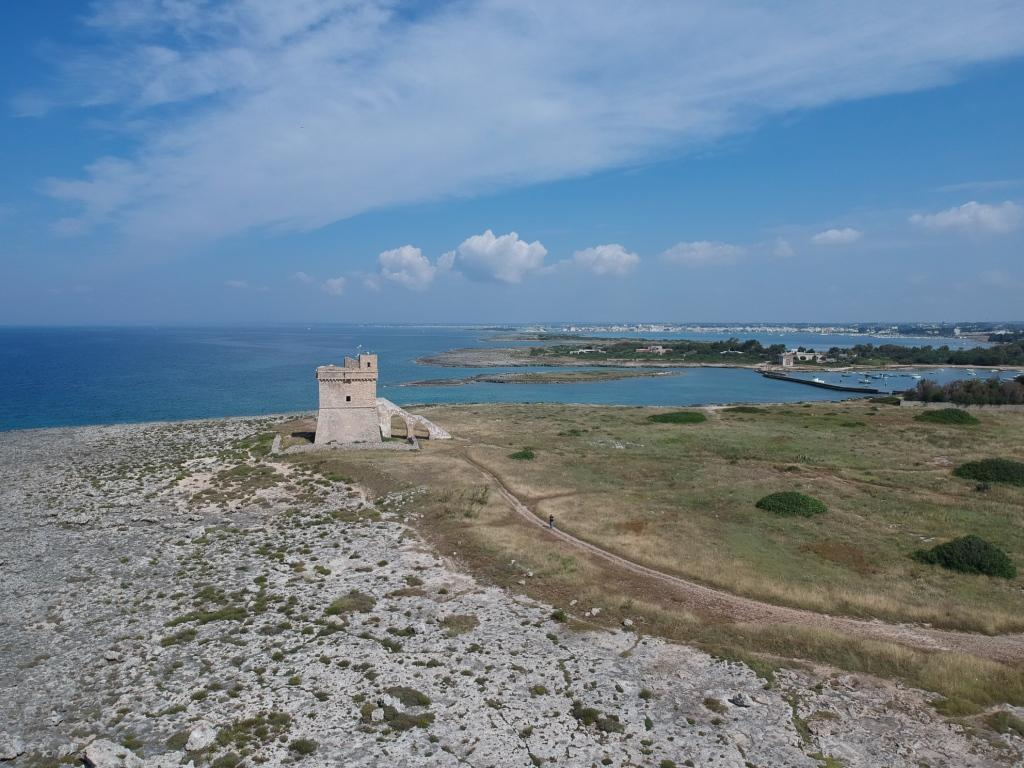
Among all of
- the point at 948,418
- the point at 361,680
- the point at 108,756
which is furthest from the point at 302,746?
the point at 948,418

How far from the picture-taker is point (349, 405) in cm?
4194

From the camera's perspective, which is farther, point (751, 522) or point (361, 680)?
point (751, 522)

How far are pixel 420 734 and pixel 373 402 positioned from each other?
31.2 metres

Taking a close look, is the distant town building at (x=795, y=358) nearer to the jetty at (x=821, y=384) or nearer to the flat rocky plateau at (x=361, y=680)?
the jetty at (x=821, y=384)

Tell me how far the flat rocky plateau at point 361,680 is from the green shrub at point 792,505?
14.0 metres

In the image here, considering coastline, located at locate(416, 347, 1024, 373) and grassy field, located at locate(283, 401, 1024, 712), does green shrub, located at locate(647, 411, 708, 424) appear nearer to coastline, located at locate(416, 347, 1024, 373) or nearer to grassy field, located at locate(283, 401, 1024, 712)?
grassy field, located at locate(283, 401, 1024, 712)

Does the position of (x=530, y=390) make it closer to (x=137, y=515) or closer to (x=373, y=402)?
(x=373, y=402)

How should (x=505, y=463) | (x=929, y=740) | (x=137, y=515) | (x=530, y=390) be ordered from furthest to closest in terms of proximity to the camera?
1. (x=530, y=390)
2. (x=505, y=463)
3. (x=137, y=515)
4. (x=929, y=740)

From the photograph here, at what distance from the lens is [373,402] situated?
42.3m

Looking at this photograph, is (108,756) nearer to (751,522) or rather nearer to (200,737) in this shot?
(200,737)

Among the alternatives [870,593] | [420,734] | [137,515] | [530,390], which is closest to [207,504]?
[137,515]

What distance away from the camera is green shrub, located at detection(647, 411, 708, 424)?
58719mm

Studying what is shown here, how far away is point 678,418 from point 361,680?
49513 mm

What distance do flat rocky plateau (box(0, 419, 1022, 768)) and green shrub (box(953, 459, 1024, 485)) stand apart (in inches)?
1063
